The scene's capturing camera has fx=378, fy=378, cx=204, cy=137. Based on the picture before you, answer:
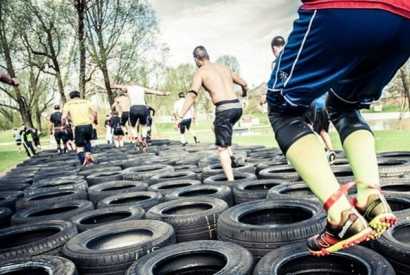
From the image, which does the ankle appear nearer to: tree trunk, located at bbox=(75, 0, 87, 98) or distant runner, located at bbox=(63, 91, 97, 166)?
distant runner, located at bbox=(63, 91, 97, 166)

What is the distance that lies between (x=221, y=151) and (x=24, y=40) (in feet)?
81.9

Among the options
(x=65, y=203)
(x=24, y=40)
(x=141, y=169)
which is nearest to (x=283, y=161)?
(x=141, y=169)

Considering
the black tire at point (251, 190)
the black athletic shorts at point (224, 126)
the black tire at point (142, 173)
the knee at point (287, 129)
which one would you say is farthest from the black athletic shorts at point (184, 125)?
the knee at point (287, 129)

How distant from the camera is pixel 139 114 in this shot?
12.8 m

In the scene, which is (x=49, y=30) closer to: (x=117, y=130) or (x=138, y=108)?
(x=117, y=130)

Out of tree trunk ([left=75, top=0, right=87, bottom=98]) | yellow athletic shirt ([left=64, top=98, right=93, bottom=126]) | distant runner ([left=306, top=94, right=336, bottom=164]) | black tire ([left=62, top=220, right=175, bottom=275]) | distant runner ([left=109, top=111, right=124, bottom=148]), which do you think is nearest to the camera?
black tire ([left=62, top=220, right=175, bottom=275])

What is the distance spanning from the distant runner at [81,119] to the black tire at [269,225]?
7940 millimetres

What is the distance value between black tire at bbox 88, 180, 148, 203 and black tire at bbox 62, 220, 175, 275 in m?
1.89

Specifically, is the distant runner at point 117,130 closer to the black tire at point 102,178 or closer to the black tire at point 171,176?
the black tire at point 102,178

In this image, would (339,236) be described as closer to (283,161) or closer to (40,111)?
(283,161)

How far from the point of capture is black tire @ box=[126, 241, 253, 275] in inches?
109

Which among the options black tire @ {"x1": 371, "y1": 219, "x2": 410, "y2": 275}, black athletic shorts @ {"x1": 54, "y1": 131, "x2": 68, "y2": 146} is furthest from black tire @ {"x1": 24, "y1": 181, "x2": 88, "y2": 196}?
black athletic shorts @ {"x1": 54, "y1": 131, "x2": 68, "y2": 146}

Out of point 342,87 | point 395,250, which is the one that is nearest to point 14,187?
point 395,250

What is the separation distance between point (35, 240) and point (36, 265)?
1.12 metres
